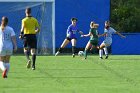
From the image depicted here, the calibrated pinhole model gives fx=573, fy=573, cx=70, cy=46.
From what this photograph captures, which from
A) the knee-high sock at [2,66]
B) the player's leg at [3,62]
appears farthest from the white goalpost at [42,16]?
the knee-high sock at [2,66]

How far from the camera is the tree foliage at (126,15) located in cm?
5391

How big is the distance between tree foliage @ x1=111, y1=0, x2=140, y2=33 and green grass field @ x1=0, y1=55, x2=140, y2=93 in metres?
31.2

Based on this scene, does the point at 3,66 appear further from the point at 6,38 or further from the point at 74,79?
the point at 74,79

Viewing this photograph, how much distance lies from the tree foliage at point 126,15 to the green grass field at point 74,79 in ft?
103

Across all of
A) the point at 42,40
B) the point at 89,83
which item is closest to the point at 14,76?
the point at 89,83

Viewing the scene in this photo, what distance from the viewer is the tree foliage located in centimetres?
5391

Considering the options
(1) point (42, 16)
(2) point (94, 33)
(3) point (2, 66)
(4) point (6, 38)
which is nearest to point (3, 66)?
(3) point (2, 66)

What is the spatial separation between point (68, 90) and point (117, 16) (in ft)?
143

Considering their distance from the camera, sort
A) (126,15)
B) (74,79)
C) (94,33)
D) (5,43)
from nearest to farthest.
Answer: (74,79), (5,43), (94,33), (126,15)

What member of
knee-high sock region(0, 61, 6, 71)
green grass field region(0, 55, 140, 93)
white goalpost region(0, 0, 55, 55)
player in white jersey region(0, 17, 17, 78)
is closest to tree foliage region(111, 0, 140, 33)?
white goalpost region(0, 0, 55, 55)

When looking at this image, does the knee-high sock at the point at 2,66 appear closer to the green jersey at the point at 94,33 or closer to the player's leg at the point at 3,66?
the player's leg at the point at 3,66

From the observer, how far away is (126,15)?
5738cm

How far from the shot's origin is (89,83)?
16.2 metres

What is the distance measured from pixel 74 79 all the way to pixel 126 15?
134 feet
